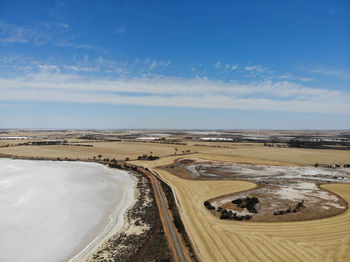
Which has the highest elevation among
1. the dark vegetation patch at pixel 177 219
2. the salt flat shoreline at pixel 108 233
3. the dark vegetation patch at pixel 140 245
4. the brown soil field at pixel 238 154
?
the brown soil field at pixel 238 154

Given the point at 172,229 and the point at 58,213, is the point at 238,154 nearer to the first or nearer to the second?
the point at 172,229

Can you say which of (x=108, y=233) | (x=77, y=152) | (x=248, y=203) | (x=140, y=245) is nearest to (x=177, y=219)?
(x=140, y=245)

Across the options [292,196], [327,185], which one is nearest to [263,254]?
[292,196]

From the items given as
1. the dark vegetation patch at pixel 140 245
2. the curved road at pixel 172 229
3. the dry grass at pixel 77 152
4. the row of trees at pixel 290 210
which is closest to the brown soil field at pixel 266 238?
the curved road at pixel 172 229

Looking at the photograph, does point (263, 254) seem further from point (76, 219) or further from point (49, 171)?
point (49, 171)

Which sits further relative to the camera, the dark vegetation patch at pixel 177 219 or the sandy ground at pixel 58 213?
the sandy ground at pixel 58 213

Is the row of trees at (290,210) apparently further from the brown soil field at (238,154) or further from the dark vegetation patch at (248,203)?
the brown soil field at (238,154)
